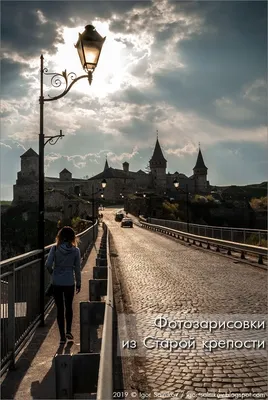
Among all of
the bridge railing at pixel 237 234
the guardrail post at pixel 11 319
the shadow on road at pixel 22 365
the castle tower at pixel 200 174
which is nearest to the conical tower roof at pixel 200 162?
the castle tower at pixel 200 174

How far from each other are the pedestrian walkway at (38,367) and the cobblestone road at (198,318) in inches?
41.5

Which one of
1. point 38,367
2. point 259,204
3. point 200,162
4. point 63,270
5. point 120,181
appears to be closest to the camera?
point 38,367

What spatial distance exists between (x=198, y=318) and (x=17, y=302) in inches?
137

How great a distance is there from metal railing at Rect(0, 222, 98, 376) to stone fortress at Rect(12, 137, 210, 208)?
118m

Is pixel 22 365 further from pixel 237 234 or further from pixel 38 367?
pixel 237 234

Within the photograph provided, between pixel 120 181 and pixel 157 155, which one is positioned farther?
pixel 157 155

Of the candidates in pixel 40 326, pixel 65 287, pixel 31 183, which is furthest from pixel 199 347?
pixel 31 183

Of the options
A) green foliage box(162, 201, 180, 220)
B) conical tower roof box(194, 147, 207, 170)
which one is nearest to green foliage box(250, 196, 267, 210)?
conical tower roof box(194, 147, 207, 170)

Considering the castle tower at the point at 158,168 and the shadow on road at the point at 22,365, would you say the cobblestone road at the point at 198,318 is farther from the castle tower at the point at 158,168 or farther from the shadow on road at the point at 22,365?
the castle tower at the point at 158,168

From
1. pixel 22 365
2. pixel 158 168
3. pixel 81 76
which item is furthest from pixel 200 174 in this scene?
pixel 22 365

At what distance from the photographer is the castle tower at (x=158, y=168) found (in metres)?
148

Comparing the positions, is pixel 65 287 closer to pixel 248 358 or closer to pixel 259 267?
pixel 248 358

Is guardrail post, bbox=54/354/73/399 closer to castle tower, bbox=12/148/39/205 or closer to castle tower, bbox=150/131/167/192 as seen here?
castle tower, bbox=12/148/39/205

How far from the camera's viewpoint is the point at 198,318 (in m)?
8.04
